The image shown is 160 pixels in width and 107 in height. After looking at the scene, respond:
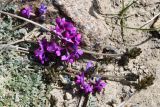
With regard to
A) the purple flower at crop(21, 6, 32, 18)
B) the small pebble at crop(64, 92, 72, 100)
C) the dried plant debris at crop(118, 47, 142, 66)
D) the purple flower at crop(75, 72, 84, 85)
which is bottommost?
the small pebble at crop(64, 92, 72, 100)

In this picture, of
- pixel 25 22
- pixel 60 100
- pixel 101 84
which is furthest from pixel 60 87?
pixel 25 22

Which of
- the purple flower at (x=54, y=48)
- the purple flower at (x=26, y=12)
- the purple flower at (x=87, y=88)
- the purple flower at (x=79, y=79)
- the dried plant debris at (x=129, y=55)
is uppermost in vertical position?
the purple flower at (x=26, y=12)

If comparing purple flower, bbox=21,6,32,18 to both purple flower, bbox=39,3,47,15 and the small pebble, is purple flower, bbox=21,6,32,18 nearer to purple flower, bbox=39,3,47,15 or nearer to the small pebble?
purple flower, bbox=39,3,47,15

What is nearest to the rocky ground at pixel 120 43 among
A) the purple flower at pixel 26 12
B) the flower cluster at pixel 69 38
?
the flower cluster at pixel 69 38

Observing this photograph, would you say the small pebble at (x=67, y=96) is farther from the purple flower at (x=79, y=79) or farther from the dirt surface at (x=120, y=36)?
the dirt surface at (x=120, y=36)

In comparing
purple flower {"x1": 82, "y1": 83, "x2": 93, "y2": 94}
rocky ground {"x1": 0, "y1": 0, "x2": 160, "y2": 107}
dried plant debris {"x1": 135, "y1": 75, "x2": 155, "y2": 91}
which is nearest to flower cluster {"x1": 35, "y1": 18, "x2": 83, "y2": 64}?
rocky ground {"x1": 0, "y1": 0, "x2": 160, "y2": 107}

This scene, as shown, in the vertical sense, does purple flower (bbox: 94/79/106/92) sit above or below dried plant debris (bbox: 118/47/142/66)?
below

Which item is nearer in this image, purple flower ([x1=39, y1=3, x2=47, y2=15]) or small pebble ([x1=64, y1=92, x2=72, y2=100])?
small pebble ([x1=64, y1=92, x2=72, y2=100])
